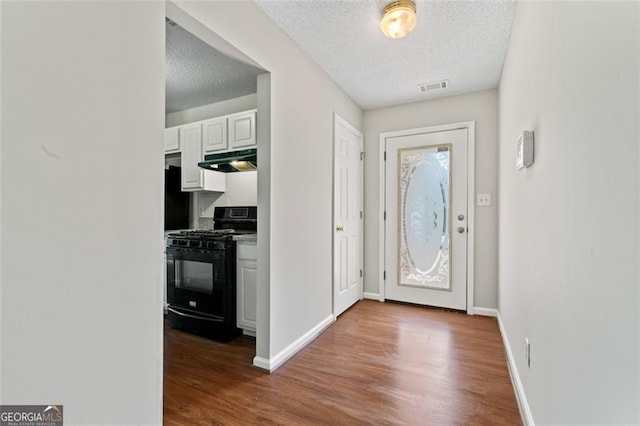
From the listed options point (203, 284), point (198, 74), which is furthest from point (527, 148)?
point (198, 74)

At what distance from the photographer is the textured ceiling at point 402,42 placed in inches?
74.4

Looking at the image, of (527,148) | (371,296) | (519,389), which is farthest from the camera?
(371,296)

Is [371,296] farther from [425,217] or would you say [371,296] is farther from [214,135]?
[214,135]

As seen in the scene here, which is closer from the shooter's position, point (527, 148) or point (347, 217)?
point (527, 148)

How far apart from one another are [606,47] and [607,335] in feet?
2.36

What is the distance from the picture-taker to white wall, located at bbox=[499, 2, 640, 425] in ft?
2.08

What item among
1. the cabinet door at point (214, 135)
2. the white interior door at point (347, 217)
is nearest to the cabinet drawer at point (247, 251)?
the white interior door at point (347, 217)

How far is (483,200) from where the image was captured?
3127 mm

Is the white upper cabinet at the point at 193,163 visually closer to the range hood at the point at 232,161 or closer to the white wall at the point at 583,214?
the range hood at the point at 232,161

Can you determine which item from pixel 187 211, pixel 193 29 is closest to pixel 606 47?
pixel 193 29

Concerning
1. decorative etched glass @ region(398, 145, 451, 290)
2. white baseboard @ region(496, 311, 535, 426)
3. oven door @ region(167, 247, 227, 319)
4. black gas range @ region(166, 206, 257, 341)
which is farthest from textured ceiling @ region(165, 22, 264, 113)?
white baseboard @ region(496, 311, 535, 426)

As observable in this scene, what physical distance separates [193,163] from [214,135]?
17.8 inches

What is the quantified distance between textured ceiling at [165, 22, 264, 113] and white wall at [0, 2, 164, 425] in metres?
1.02

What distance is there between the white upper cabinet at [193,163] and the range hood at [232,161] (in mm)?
156
